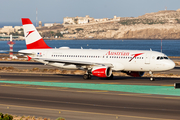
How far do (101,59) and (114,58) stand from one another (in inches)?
78.3

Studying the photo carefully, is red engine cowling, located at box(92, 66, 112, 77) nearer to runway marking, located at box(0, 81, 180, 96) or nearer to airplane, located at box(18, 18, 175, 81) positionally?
airplane, located at box(18, 18, 175, 81)

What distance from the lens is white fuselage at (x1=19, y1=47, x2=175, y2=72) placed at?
42.2 m

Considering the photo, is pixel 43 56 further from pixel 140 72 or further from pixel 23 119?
pixel 23 119

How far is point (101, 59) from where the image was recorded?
149 ft

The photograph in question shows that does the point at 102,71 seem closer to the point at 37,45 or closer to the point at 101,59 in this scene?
the point at 101,59

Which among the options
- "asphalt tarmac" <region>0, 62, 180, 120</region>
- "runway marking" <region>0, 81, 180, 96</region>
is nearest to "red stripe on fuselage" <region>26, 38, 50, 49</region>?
"runway marking" <region>0, 81, 180, 96</region>

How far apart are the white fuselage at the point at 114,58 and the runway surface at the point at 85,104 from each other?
34.3 ft

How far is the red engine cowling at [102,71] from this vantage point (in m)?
42.4

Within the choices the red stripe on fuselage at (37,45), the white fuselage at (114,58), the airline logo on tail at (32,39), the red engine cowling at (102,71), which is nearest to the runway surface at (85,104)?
the red engine cowling at (102,71)

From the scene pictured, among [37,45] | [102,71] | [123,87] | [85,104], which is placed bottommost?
[85,104]

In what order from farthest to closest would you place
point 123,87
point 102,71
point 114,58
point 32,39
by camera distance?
point 32,39 → point 114,58 → point 102,71 → point 123,87

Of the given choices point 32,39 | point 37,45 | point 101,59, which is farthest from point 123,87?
point 32,39

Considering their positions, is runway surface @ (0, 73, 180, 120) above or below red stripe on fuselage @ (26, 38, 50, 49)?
below

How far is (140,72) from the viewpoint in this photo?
4578cm
